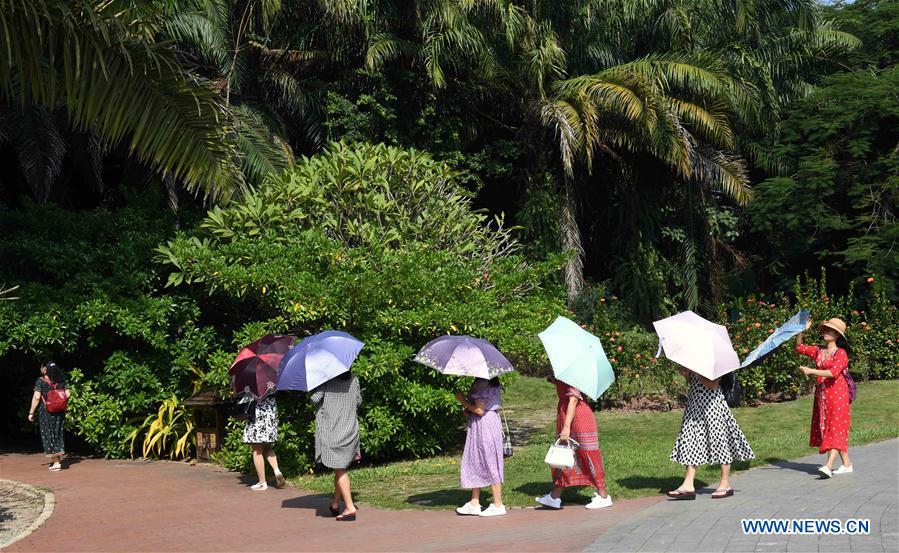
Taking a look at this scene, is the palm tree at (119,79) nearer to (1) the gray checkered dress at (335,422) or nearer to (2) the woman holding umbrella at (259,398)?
(2) the woman holding umbrella at (259,398)

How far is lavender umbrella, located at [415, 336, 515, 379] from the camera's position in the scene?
9.16 metres

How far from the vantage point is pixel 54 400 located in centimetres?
1295

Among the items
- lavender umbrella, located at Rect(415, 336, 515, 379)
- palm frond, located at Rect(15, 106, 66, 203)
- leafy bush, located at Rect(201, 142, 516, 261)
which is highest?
palm frond, located at Rect(15, 106, 66, 203)

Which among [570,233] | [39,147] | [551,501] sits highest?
[39,147]

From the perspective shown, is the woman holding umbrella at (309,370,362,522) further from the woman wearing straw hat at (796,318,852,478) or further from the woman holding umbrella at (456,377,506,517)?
the woman wearing straw hat at (796,318,852,478)

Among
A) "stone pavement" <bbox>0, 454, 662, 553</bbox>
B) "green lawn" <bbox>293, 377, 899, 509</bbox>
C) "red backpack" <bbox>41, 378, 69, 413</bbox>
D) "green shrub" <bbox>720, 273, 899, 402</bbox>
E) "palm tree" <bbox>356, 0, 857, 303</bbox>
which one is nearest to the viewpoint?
"stone pavement" <bbox>0, 454, 662, 553</bbox>

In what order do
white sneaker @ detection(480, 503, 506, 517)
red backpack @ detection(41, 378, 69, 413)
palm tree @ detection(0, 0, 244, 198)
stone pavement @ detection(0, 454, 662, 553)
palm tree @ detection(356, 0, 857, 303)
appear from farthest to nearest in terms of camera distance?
palm tree @ detection(356, 0, 857, 303) < red backpack @ detection(41, 378, 69, 413) < white sneaker @ detection(480, 503, 506, 517) < palm tree @ detection(0, 0, 244, 198) < stone pavement @ detection(0, 454, 662, 553)

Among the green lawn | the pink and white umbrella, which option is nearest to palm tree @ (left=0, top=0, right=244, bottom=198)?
the green lawn

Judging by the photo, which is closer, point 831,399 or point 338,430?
point 338,430

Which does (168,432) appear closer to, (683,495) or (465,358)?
(465,358)

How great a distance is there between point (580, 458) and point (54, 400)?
7.44m

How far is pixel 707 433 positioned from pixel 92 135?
45.4ft

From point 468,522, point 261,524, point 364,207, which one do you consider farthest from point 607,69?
point 261,524

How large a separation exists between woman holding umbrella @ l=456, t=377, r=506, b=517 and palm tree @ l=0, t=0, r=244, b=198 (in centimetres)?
376
